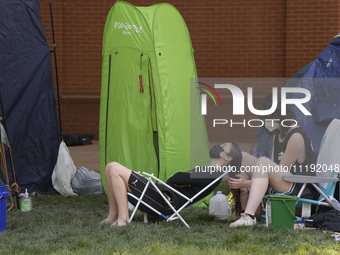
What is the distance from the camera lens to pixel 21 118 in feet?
23.2

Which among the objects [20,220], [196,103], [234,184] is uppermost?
[196,103]

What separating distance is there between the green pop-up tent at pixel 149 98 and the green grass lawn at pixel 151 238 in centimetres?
92

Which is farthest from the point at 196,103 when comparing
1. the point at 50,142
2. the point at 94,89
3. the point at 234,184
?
the point at 94,89

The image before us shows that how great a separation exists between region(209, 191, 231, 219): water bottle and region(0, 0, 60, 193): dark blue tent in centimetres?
252

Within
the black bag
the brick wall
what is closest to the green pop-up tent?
the black bag

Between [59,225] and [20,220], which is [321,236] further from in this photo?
[20,220]

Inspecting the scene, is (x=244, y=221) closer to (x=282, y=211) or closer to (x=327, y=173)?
(x=282, y=211)

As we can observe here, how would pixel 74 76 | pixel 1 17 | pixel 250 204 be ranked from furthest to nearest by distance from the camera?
pixel 74 76 → pixel 1 17 → pixel 250 204

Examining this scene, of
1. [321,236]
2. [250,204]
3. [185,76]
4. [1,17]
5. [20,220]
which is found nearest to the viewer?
[321,236]

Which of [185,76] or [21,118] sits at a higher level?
[185,76]

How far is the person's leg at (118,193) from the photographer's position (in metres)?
4.95

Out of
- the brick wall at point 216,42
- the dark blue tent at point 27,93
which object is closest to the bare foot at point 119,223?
the dark blue tent at point 27,93

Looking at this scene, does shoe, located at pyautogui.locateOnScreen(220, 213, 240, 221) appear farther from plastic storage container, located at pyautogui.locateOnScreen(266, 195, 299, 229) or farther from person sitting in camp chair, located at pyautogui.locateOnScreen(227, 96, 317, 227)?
plastic storage container, located at pyautogui.locateOnScreen(266, 195, 299, 229)

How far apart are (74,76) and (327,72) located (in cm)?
650
